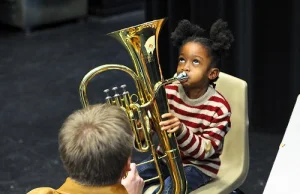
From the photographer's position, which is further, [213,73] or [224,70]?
[224,70]

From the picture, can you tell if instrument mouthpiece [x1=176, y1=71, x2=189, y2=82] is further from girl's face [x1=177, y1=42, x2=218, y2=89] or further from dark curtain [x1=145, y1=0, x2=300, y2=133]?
dark curtain [x1=145, y1=0, x2=300, y2=133]

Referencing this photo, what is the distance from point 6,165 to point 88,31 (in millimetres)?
2829

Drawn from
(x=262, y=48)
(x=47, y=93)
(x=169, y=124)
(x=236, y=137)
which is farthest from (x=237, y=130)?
(x=47, y=93)

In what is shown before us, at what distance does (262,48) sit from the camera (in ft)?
12.1

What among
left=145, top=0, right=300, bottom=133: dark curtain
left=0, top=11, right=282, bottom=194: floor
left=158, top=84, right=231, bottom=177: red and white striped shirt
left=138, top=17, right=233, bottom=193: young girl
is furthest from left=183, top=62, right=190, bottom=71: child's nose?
left=145, top=0, right=300, bottom=133: dark curtain

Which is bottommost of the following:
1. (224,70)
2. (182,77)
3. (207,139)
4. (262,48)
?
(224,70)

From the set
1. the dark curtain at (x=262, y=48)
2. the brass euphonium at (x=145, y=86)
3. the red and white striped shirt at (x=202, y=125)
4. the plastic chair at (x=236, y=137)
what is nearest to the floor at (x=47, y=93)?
the dark curtain at (x=262, y=48)

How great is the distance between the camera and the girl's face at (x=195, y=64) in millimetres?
2080

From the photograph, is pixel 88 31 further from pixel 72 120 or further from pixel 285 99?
pixel 72 120

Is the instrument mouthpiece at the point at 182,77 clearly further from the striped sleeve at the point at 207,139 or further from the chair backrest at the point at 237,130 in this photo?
the chair backrest at the point at 237,130

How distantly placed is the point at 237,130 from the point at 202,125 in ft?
0.80

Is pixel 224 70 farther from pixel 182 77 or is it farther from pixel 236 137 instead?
pixel 182 77

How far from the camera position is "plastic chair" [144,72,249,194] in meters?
2.29

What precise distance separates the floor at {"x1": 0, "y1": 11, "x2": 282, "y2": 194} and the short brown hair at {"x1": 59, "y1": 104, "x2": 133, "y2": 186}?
181 cm
